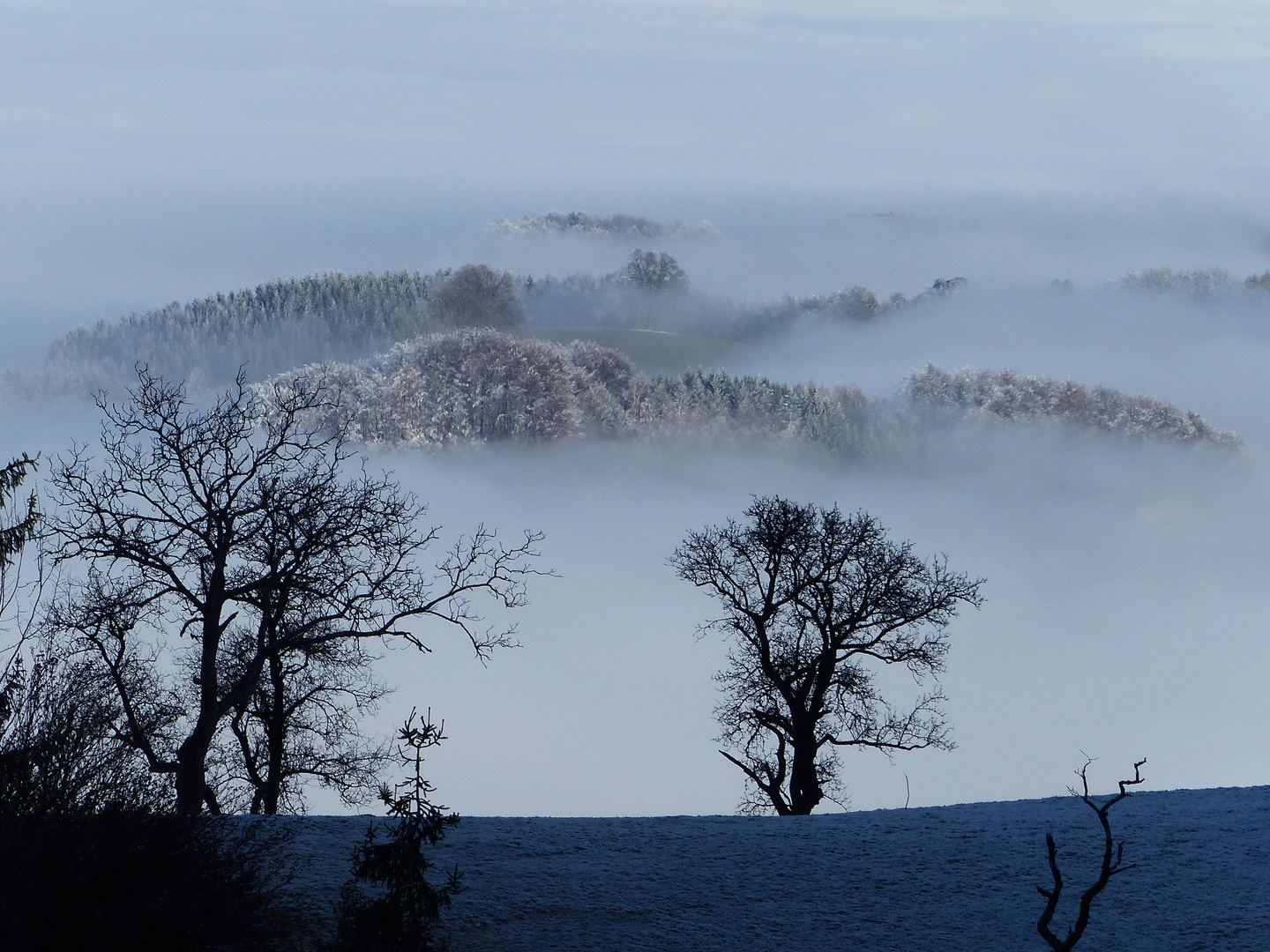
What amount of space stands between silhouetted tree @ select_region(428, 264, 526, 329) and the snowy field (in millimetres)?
88181

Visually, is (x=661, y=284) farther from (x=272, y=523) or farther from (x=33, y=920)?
(x=33, y=920)

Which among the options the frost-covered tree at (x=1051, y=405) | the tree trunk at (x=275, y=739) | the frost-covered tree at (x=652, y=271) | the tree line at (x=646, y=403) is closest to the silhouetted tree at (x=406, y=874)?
the tree trunk at (x=275, y=739)

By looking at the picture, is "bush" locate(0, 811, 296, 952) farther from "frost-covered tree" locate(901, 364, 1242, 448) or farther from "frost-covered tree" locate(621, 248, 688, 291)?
"frost-covered tree" locate(621, 248, 688, 291)

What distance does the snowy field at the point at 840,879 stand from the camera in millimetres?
19188

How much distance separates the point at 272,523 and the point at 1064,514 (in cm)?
12774

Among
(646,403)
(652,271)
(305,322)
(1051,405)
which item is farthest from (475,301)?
(1051,405)

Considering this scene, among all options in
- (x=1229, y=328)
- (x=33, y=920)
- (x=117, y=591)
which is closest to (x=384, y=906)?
(x=33, y=920)

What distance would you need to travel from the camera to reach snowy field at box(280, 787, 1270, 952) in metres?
19.2

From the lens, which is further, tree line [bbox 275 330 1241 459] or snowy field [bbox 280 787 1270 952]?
tree line [bbox 275 330 1241 459]

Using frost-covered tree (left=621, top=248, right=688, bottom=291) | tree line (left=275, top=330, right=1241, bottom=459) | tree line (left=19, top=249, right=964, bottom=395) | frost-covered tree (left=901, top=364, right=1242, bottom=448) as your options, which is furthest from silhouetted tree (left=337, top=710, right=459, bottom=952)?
frost-covered tree (left=621, top=248, right=688, bottom=291)

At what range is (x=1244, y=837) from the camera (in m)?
24.2

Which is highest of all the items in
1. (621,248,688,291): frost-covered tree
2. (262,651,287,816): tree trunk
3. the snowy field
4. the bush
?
(621,248,688,291): frost-covered tree

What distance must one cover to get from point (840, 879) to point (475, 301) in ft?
319

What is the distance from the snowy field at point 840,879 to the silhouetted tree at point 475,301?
88.2m
